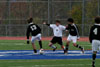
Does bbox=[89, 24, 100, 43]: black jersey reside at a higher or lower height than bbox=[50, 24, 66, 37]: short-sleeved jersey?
higher

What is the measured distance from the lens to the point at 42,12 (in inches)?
1916

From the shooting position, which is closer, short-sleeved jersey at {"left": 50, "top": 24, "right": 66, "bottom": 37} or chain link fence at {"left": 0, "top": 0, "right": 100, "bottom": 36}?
short-sleeved jersey at {"left": 50, "top": 24, "right": 66, "bottom": 37}

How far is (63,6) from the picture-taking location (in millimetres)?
49094

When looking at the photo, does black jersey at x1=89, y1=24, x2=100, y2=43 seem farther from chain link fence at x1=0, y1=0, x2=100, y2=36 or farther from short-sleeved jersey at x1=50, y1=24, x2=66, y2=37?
chain link fence at x1=0, y1=0, x2=100, y2=36

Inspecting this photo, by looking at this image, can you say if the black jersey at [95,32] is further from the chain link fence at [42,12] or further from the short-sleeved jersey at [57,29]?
the chain link fence at [42,12]

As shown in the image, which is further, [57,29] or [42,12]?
[42,12]

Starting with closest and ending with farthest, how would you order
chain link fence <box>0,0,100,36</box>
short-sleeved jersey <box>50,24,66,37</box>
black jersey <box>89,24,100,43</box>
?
1. black jersey <box>89,24,100,43</box>
2. short-sleeved jersey <box>50,24,66,37</box>
3. chain link fence <box>0,0,100,36</box>

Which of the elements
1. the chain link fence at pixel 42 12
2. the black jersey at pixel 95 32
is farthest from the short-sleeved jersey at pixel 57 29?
the chain link fence at pixel 42 12

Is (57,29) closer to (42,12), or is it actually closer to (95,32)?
(95,32)

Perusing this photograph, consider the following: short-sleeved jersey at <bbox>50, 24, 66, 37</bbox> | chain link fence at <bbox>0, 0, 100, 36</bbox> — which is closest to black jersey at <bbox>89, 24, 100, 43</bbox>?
short-sleeved jersey at <bbox>50, 24, 66, 37</bbox>

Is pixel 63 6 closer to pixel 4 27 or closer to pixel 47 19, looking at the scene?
pixel 47 19

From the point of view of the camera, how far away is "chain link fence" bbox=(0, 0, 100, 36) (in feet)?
147

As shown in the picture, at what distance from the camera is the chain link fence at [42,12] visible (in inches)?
1767

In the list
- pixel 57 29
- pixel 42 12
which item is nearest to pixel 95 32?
pixel 57 29
